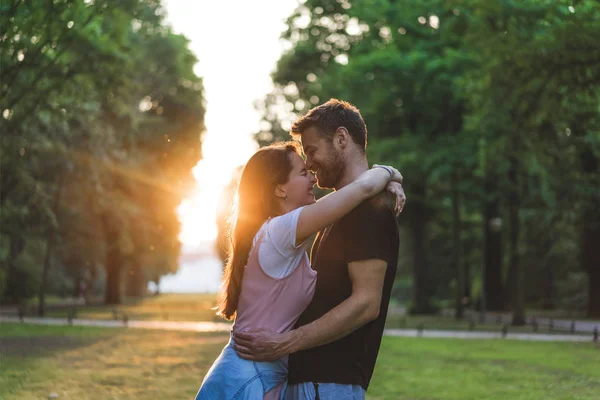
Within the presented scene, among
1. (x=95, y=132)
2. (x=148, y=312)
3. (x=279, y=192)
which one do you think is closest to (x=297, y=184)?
(x=279, y=192)

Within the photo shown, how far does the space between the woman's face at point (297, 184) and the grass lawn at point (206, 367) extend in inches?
348

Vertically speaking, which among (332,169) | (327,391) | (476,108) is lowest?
(327,391)

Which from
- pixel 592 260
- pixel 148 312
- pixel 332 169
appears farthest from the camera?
pixel 148 312

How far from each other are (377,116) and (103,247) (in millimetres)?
16595

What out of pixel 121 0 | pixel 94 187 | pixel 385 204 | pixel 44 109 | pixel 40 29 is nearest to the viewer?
pixel 385 204

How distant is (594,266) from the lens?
38656mm

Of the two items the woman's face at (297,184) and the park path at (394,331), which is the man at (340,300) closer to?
the woman's face at (297,184)

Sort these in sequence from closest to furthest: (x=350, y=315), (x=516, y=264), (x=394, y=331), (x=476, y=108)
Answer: (x=350, y=315) → (x=476, y=108) → (x=394, y=331) → (x=516, y=264)

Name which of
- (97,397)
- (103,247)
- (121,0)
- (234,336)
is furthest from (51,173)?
(234,336)

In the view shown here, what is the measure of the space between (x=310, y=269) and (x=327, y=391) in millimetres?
565

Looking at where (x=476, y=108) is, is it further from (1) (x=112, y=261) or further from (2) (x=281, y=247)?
(1) (x=112, y=261)

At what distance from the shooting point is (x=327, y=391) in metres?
3.67

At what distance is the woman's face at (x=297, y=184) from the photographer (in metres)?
4.05

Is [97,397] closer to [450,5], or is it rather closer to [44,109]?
[44,109]
